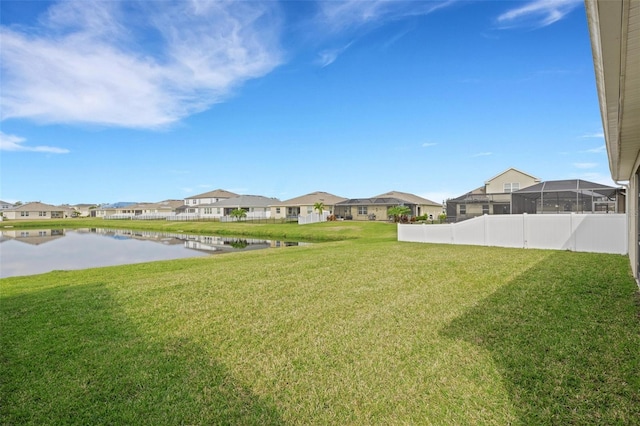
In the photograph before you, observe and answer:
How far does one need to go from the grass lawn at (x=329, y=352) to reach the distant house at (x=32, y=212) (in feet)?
308

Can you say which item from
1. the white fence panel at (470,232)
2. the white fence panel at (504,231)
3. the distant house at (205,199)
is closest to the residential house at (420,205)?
the white fence panel at (470,232)

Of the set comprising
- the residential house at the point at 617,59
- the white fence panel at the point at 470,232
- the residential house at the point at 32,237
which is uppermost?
the residential house at the point at 617,59

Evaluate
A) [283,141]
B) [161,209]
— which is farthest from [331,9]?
[161,209]

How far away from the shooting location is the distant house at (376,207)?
43.2 meters

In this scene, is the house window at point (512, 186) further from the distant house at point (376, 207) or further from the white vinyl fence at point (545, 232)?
the white vinyl fence at point (545, 232)

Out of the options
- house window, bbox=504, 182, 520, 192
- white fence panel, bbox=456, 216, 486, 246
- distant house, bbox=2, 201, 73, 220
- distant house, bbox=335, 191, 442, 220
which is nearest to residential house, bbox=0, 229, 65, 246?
white fence panel, bbox=456, 216, 486, 246

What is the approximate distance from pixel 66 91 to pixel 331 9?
578 inches

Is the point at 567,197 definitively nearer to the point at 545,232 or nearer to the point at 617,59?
the point at 545,232

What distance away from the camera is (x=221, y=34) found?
16438mm

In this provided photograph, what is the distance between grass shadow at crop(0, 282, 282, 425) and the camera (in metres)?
3.02

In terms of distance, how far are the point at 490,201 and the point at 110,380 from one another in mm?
27773

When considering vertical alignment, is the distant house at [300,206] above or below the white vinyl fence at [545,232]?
above

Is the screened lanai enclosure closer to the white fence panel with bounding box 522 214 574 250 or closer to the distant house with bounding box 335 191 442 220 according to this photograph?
the white fence panel with bounding box 522 214 574 250

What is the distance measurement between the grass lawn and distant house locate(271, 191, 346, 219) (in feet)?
136
